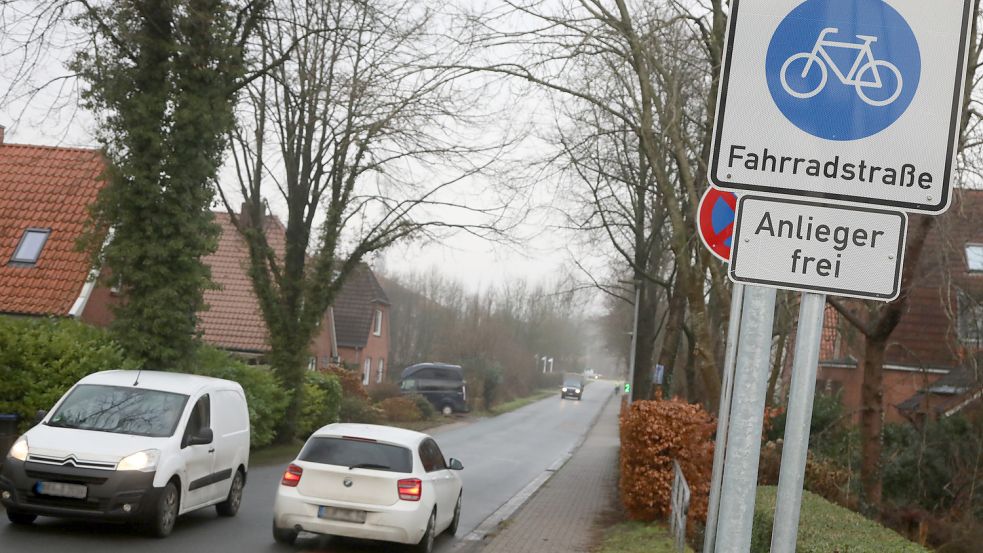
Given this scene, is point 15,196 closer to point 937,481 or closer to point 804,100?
point 937,481

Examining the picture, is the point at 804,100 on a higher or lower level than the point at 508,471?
higher

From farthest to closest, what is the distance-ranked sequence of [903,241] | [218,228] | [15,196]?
[15,196] → [218,228] → [903,241]

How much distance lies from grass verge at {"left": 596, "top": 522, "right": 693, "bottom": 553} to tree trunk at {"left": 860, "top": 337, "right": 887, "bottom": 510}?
2.89 metres

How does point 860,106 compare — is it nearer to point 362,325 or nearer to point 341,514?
point 341,514

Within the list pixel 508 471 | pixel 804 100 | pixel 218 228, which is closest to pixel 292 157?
pixel 218 228

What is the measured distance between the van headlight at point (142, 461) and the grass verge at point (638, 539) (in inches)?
222

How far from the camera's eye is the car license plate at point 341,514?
1291 cm

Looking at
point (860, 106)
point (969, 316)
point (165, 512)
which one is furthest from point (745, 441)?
point (969, 316)

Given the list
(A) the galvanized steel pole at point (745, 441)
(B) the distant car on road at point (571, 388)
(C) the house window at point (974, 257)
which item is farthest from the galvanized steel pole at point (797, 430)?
(B) the distant car on road at point (571, 388)

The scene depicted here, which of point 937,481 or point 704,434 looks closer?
point 704,434

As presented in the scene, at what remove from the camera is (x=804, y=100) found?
294 cm

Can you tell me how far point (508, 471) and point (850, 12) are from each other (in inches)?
1013

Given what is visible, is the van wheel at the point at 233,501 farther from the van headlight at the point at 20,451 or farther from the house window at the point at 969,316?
the house window at the point at 969,316

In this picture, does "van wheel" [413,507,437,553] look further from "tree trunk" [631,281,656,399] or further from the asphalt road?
"tree trunk" [631,281,656,399]
